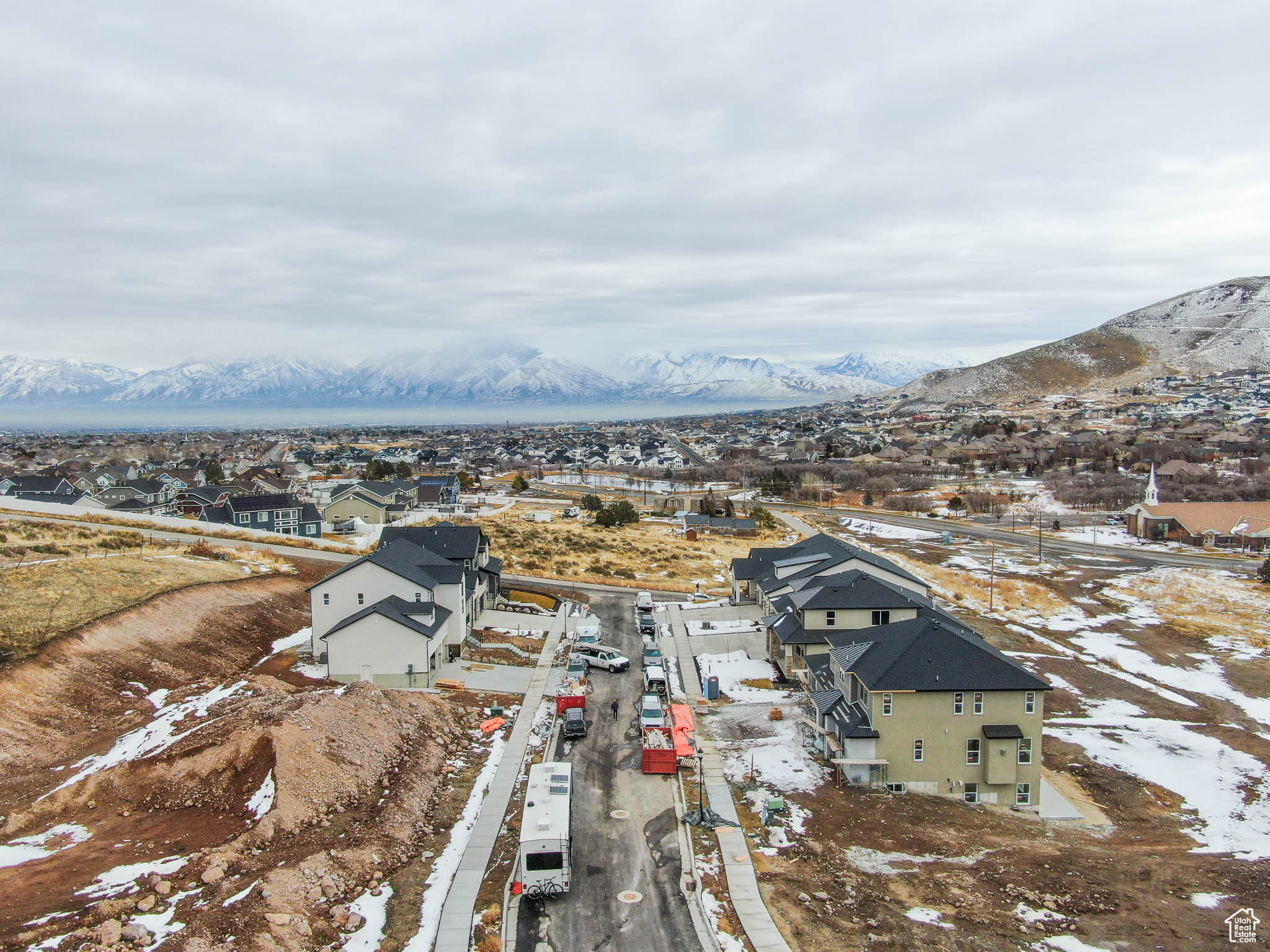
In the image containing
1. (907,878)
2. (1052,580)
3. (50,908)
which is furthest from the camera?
(1052,580)

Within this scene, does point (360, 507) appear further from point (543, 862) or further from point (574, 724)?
point (543, 862)

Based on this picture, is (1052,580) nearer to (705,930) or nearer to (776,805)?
(776,805)

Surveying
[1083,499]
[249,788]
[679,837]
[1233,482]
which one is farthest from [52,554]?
[1233,482]

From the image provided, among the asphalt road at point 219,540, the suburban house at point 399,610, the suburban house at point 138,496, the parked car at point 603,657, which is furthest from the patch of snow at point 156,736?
the suburban house at point 138,496

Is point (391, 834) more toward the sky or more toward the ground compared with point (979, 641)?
more toward the ground

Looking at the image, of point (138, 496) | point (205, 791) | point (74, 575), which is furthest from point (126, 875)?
point (138, 496)

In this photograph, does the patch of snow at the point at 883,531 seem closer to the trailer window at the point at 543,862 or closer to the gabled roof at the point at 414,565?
the gabled roof at the point at 414,565
